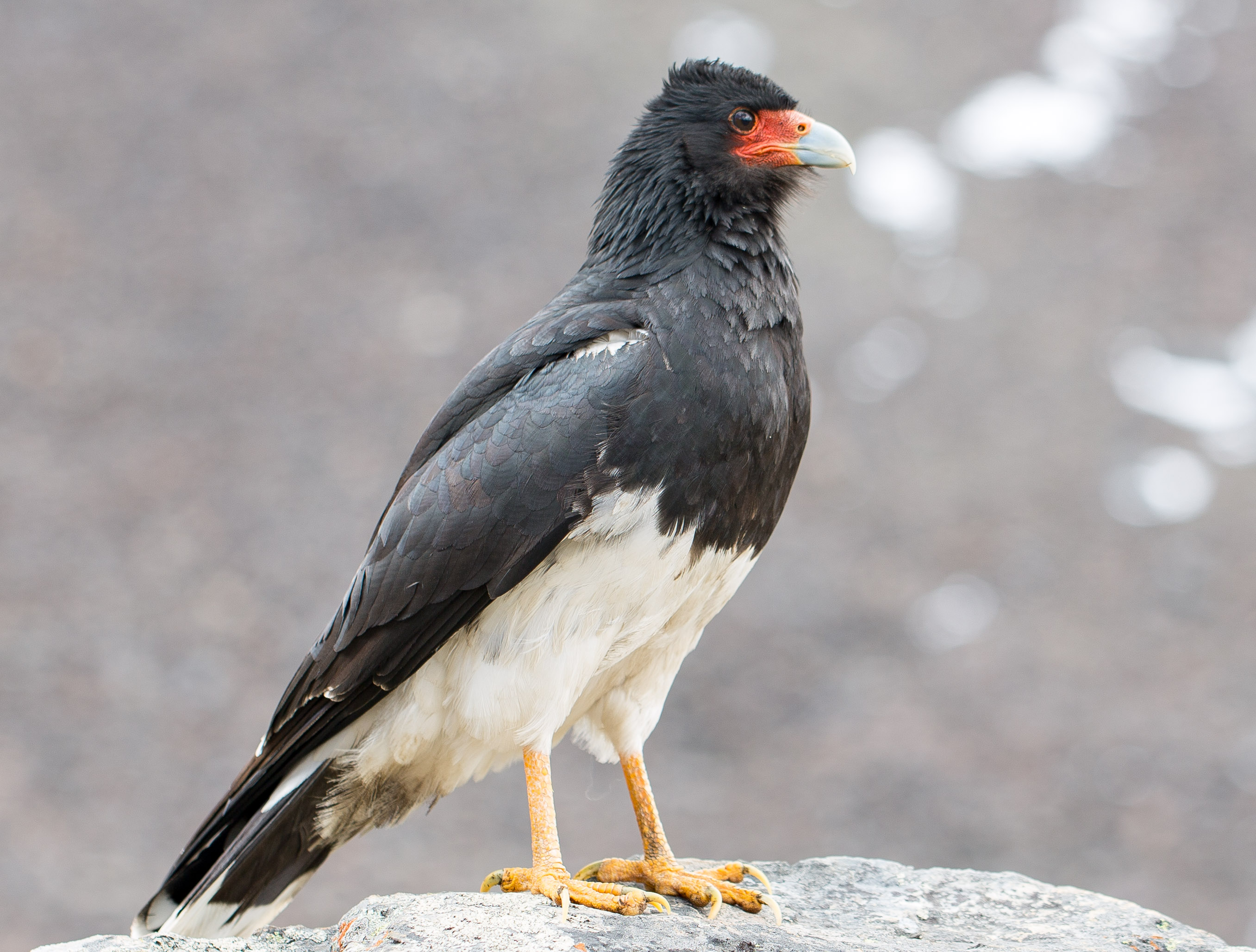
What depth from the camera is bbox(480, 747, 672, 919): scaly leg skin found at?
378cm

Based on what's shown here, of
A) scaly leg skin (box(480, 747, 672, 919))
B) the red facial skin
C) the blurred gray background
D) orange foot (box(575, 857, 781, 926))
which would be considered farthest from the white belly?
the blurred gray background

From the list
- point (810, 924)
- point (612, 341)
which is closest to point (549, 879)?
point (810, 924)

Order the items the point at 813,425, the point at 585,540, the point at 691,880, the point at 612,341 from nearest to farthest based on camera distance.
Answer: the point at 585,540 < the point at 612,341 < the point at 691,880 < the point at 813,425

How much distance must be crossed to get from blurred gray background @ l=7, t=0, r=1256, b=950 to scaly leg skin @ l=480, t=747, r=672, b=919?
2978 mm

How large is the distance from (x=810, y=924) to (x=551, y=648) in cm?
143

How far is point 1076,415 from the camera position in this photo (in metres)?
13.0

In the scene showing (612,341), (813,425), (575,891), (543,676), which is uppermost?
(813,425)

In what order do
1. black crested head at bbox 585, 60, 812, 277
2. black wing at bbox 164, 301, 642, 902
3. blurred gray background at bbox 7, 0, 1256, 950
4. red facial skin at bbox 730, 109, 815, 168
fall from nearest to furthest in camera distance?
black wing at bbox 164, 301, 642, 902, black crested head at bbox 585, 60, 812, 277, red facial skin at bbox 730, 109, 815, 168, blurred gray background at bbox 7, 0, 1256, 950

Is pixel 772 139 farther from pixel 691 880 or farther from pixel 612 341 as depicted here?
pixel 691 880

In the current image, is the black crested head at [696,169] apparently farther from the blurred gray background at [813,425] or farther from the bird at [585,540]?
the blurred gray background at [813,425]

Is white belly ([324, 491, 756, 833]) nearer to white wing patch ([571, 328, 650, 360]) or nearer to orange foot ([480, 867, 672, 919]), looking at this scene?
orange foot ([480, 867, 672, 919])

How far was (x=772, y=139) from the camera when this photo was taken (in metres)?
4.71

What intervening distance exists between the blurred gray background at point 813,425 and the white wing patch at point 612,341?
68.6 inches

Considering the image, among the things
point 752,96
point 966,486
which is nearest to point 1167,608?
point 966,486
